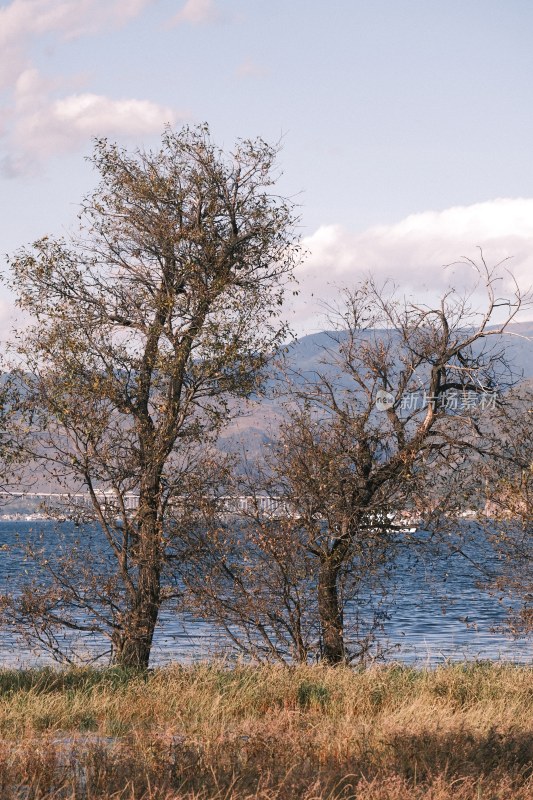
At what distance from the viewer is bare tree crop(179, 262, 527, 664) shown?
1831cm

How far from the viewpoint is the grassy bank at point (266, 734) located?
298 inches

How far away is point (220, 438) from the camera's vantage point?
20938 millimetres

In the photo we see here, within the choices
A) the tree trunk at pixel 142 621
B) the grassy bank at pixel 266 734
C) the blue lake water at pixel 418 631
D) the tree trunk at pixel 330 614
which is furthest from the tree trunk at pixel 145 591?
the grassy bank at pixel 266 734

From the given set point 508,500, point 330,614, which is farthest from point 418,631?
point 508,500

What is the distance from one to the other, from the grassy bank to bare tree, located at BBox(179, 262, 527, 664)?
13.3 feet

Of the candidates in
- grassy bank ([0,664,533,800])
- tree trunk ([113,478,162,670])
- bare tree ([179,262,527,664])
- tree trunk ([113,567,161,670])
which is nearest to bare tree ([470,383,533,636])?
bare tree ([179,262,527,664])

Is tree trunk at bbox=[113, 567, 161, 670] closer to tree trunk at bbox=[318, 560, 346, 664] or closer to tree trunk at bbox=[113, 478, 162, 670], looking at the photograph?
tree trunk at bbox=[113, 478, 162, 670]

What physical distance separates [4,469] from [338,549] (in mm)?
6303

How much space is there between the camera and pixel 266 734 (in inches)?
370

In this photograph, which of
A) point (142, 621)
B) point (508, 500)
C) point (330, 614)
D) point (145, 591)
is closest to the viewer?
point (508, 500)

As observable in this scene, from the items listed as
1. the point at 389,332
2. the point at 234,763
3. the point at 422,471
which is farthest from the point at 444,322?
the point at 234,763

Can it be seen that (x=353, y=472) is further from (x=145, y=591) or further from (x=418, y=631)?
(x=418, y=631)

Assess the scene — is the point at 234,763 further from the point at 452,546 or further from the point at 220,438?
the point at 220,438

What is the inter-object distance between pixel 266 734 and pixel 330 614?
9142mm
